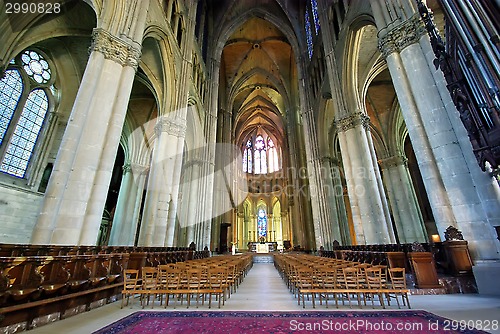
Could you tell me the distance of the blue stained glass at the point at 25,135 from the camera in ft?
33.7

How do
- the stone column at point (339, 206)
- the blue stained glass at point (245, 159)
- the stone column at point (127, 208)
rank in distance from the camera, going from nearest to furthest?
the stone column at point (339, 206) < the stone column at point (127, 208) < the blue stained glass at point (245, 159)

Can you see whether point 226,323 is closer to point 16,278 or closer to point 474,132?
point 16,278

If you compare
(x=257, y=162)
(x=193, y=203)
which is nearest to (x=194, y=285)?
(x=193, y=203)

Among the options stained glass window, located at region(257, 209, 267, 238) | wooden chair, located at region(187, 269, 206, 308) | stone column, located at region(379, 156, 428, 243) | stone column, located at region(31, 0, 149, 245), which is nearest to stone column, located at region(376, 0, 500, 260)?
wooden chair, located at region(187, 269, 206, 308)

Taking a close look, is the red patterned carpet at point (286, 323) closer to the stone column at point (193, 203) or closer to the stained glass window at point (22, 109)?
the stone column at point (193, 203)

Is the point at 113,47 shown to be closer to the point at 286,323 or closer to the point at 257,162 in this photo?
the point at 286,323

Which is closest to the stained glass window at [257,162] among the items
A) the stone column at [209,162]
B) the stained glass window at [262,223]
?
the stained glass window at [262,223]

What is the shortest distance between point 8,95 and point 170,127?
725 centimetres

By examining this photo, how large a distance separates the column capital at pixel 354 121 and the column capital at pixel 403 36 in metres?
3.80

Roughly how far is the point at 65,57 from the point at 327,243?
18.9m

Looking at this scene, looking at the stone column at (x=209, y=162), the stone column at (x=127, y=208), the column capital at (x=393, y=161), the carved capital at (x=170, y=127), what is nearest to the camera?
the carved capital at (x=170, y=127)

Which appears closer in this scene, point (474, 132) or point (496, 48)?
point (496, 48)

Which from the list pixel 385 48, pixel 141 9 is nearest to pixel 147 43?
pixel 141 9

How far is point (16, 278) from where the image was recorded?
111 inches
